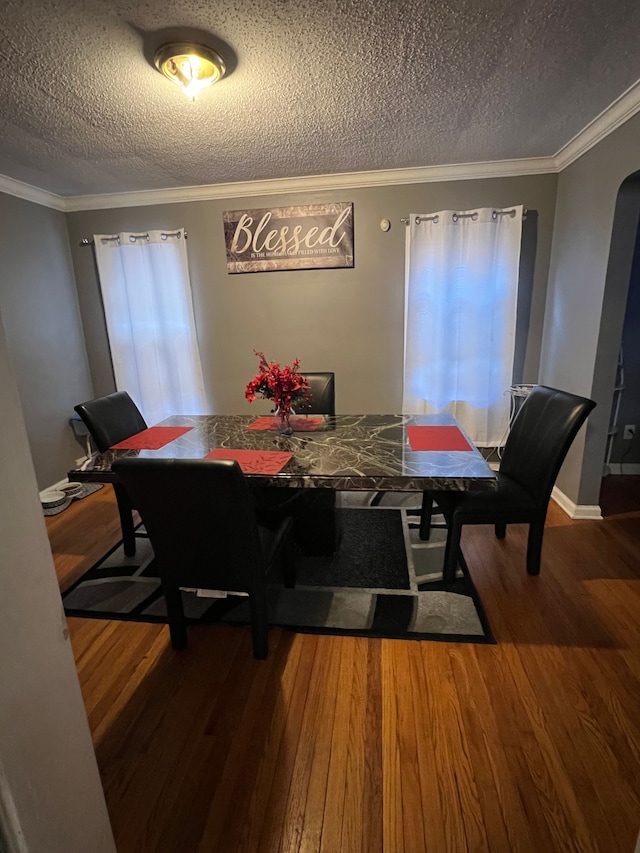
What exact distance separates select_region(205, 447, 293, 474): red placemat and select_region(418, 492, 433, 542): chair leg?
0.99 meters

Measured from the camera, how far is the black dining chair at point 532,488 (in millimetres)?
1903

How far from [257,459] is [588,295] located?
2307mm

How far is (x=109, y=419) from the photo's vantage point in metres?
2.35

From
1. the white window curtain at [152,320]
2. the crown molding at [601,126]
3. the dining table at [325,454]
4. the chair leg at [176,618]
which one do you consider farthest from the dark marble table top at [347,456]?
the crown molding at [601,126]

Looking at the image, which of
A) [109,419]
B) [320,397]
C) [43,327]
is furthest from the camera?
[43,327]

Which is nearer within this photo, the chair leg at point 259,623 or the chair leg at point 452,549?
the chair leg at point 259,623

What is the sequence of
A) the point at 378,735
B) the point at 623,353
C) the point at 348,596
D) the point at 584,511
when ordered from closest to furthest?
the point at 378,735 < the point at 348,596 < the point at 584,511 < the point at 623,353

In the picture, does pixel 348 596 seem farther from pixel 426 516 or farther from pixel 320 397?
pixel 320 397

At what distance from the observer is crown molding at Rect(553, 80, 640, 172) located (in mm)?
1979

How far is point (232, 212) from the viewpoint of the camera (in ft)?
10.8

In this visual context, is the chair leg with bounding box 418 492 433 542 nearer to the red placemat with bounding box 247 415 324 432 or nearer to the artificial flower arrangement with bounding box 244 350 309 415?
the red placemat with bounding box 247 415 324 432

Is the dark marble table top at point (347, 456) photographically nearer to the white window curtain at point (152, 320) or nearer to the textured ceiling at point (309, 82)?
the white window curtain at point (152, 320)

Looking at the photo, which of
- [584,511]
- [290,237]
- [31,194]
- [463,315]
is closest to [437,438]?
[584,511]

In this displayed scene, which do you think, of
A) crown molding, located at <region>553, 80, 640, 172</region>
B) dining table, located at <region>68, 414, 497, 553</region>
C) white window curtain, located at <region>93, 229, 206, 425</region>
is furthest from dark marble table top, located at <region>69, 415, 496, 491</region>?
crown molding, located at <region>553, 80, 640, 172</region>
